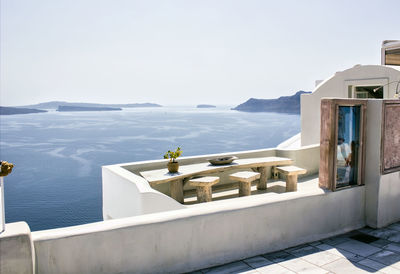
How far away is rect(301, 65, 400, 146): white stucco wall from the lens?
9.89m

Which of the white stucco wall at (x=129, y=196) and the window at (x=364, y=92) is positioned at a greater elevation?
the window at (x=364, y=92)

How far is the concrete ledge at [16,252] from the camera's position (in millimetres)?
2508

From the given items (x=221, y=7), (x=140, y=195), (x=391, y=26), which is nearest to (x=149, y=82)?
(x=221, y=7)

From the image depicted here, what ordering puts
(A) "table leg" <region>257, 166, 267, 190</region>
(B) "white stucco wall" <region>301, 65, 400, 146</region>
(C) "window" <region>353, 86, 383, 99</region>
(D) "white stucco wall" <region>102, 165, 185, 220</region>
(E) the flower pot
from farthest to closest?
(C) "window" <region>353, 86, 383, 99</region>
(B) "white stucco wall" <region>301, 65, 400, 146</region>
(A) "table leg" <region>257, 166, 267, 190</region>
(E) the flower pot
(D) "white stucco wall" <region>102, 165, 185, 220</region>

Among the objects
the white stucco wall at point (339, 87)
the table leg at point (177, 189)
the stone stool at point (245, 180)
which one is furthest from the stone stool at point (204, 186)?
the white stucco wall at point (339, 87)

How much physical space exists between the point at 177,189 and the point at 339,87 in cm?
785

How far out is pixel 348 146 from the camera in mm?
4742

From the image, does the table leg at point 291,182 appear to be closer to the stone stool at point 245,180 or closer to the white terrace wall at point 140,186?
the stone stool at point 245,180

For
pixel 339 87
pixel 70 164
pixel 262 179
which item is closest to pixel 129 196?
pixel 262 179

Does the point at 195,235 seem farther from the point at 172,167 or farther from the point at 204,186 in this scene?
the point at 172,167

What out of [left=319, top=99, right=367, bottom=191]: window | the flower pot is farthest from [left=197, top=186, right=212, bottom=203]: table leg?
[left=319, top=99, right=367, bottom=191]: window

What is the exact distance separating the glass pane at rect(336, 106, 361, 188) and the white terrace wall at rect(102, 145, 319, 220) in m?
2.29

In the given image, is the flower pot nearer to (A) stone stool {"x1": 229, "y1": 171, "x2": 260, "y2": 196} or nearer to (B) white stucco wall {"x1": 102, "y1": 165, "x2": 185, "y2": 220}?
(B) white stucco wall {"x1": 102, "y1": 165, "x2": 185, "y2": 220}

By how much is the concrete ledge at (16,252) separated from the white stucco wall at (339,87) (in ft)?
31.8
